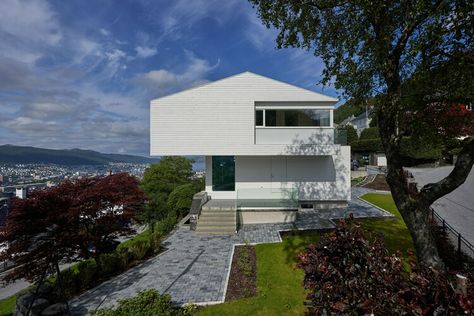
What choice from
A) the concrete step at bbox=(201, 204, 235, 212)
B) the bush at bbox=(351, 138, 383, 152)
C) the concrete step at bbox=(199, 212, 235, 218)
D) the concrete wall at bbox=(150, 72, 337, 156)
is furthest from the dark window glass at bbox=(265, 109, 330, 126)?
the bush at bbox=(351, 138, 383, 152)

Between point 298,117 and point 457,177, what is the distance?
10582mm

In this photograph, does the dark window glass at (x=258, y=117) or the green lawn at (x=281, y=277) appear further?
the dark window glass at (x=258, y=117)

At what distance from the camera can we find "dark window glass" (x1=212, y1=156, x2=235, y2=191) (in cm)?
1706

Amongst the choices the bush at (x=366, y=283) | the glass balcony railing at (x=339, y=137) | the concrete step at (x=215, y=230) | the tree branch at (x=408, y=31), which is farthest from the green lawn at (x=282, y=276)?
the glass balcony railing at (x=339, y=137)

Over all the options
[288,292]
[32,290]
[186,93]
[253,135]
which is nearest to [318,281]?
[288,292]

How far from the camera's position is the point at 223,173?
56.3 ft

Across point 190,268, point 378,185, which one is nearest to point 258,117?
point 190,268

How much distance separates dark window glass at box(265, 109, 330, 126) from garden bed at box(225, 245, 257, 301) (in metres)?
8.03

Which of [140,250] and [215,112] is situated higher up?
[215,112]

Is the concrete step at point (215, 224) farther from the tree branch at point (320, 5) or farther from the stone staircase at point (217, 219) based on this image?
the tree branch at point (320, 5)

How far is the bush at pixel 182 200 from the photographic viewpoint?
1845cm

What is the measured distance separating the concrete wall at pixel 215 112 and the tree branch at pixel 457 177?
981cm

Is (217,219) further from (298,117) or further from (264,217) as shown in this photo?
(298,117)

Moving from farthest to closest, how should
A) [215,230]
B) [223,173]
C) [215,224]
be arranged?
[223,173] < [215,224] < [215,230]
